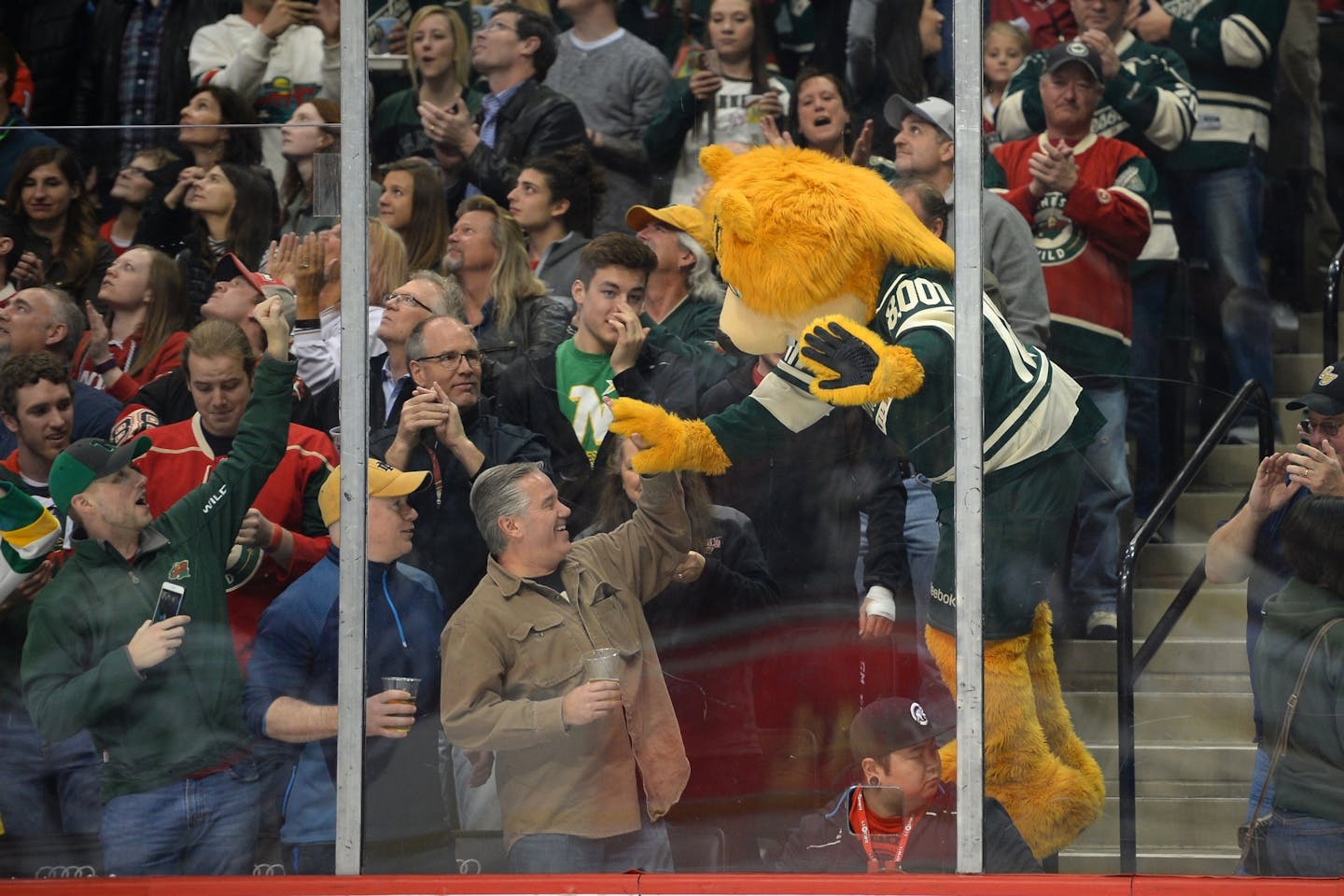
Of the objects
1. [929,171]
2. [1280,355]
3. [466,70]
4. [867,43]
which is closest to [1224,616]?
[1280,355]

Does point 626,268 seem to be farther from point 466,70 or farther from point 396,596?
point 396,596

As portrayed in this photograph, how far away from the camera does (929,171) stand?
4.17 metres

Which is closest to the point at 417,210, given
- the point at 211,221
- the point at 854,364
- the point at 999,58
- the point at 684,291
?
the point at 211,221

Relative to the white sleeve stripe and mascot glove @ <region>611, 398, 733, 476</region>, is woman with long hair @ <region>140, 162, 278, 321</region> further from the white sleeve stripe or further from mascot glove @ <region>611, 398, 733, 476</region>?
the white sleeve stripe

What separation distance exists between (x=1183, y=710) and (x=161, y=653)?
8.16 feet

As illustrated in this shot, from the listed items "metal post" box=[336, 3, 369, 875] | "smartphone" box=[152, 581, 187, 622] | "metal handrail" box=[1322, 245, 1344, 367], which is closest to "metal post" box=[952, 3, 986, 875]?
"metal handrail" box=[1322, 245, 1344, 367]

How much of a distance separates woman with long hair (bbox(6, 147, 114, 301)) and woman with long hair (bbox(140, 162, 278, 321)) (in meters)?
0.15

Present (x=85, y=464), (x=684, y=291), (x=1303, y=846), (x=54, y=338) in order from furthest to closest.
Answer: (x=54, y=338) < (x=85, y=464) < (x=684, y=291) < (x=1303, y=846)

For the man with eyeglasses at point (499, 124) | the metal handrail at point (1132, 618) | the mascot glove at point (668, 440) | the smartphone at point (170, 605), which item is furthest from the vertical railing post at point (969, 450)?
the smartphone at point (170, 605)

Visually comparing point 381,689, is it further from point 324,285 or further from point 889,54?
point 889,54

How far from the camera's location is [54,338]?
4.54 metres

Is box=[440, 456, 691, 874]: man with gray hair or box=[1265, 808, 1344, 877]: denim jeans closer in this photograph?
box=[1265, 808, 1344, 877]: denim jeans

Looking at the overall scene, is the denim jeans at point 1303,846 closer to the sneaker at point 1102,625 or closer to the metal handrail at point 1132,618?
the metal handrail at point 1132,618

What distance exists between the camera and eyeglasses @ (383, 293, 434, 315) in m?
4.34
